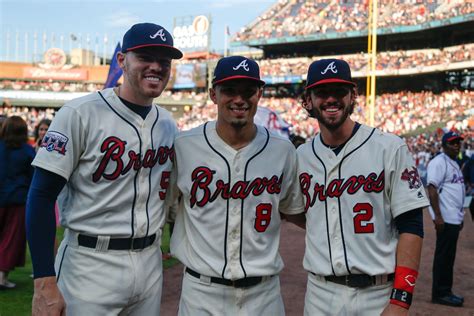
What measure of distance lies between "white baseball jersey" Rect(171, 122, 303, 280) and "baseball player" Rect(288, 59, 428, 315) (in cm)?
24

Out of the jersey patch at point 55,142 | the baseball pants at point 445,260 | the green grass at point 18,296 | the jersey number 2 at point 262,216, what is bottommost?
the green grass at point 18,296

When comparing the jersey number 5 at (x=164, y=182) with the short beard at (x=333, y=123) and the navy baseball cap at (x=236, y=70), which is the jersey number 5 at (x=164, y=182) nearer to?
the navy baseball cap at (x=236, y=70)

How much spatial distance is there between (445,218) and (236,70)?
3.99 metres

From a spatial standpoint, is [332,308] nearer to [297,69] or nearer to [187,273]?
[187,273]

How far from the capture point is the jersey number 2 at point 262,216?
254cm

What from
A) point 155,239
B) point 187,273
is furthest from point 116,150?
point 187,273

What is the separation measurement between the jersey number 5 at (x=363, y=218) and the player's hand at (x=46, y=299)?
1.43 m

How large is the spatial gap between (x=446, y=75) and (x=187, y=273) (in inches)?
1304

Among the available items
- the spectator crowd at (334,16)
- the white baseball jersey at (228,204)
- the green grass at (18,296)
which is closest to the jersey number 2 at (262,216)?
the white baseball jersey at (228,204)

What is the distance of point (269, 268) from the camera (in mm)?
2533

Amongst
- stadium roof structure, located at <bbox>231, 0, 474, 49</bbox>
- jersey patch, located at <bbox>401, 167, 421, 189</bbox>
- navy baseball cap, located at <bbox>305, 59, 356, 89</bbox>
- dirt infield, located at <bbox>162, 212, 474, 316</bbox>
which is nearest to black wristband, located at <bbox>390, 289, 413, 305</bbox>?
jersey patch, located at <bbox>401, 167, 421, 189</bbox>

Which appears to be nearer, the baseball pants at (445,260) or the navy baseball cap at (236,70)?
the navy baseball cap at (236,70)

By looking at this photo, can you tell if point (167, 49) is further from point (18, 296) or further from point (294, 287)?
point (294, 287)

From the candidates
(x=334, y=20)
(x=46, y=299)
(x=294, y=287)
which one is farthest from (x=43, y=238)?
(x=334, y=20)
